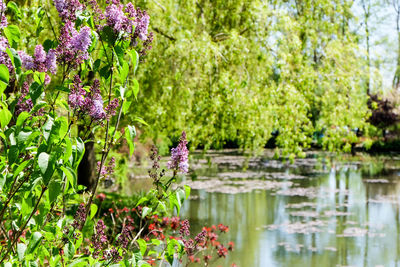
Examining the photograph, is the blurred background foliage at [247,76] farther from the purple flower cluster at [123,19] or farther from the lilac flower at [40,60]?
the lilac flower at [40,60]

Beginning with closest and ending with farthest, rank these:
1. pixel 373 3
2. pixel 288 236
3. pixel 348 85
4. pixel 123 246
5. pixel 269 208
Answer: pixel 123 246
pixel 348 85
pixel 288 236
pixel 269 208
pixel 373 3

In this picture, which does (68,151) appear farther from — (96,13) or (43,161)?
(96,13)

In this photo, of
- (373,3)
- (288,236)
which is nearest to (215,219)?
(288,236)

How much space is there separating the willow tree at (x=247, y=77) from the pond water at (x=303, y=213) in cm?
146

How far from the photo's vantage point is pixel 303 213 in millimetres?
11430

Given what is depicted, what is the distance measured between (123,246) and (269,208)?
33.8 ft

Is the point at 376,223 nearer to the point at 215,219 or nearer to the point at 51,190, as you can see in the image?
the point at 215,219

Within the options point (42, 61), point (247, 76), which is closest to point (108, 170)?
point (42, 61)

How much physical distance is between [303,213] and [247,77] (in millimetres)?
4799

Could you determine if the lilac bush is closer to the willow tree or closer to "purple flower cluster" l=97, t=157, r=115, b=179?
"purple flower cluster" l=97, t=157, r=115, b=179

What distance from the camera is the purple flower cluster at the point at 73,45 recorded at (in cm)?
183

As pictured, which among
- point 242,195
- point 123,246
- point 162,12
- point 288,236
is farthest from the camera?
point 242,195

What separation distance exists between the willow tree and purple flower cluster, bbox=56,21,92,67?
5.05m

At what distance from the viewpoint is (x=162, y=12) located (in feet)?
24.7
